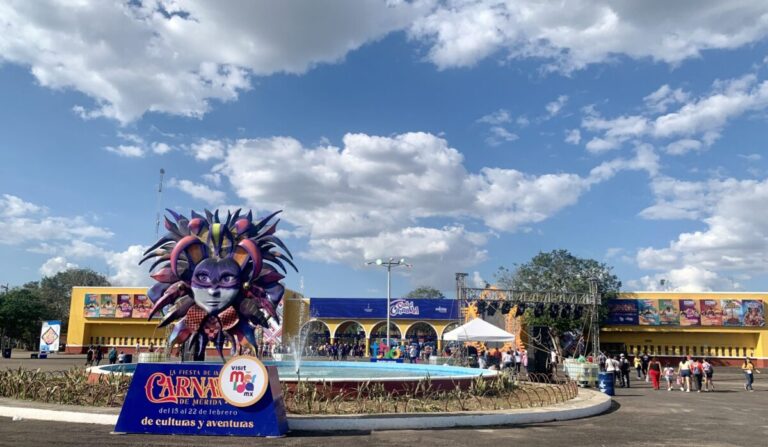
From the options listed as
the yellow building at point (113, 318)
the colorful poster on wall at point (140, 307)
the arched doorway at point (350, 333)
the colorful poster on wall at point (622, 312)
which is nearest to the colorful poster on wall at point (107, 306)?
the yellow building at point (113, 318)

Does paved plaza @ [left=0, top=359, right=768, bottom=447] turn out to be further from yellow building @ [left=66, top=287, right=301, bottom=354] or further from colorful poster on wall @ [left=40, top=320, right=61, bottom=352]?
yellow building @ [left=66, top=287, right=301, bottom=354]

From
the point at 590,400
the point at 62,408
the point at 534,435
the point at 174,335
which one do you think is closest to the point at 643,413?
the point at 590,400

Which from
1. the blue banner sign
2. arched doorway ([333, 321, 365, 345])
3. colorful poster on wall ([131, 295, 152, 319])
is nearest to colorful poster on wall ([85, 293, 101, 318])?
colorful poster on wall ([131, 295, 152, 319])

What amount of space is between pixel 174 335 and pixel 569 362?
15.2 m

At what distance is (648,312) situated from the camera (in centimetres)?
4981

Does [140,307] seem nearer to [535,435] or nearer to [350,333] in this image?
[350,333]

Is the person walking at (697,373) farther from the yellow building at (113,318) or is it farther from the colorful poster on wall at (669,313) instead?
the yellow building at (113,318)

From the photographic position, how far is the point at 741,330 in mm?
47594

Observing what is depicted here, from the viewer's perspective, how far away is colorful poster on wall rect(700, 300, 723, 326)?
47.9m

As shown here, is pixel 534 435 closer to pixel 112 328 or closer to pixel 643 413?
pixel 643 413

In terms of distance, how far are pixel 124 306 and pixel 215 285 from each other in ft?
129

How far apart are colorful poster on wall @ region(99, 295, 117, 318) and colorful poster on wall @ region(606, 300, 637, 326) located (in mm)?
46307

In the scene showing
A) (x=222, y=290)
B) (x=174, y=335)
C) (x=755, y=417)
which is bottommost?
(x=755, y=417)

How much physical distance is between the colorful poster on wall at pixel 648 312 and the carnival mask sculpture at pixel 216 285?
37821 mm
